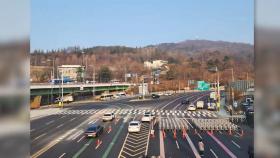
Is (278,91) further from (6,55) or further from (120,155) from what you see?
(120,155)

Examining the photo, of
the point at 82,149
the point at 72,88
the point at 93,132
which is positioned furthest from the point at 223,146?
the point at 72,88

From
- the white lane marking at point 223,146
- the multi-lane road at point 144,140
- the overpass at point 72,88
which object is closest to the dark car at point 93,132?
the multi-lane road at point 144,140

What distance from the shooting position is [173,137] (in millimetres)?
31016

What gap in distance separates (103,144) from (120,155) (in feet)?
15.7

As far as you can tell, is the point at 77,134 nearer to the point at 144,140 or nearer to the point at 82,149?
the point at 144,140

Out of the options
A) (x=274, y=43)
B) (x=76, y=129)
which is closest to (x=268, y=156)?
(x=274, y=43)

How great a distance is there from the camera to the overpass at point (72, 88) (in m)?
69.2

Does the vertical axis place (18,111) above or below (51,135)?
above

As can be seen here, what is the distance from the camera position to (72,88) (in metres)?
85.9

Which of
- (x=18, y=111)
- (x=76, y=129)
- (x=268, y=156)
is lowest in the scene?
(x=76, y=129)

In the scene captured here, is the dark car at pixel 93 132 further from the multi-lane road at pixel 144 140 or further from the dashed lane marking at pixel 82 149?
the dashed lane marking at pixel 82 149

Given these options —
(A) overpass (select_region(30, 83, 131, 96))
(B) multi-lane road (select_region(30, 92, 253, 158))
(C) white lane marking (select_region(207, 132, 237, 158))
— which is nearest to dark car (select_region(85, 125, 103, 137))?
(B) multi-lane road (select_region(30, 92, 253, 158))

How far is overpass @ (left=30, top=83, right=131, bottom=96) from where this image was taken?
69.2m

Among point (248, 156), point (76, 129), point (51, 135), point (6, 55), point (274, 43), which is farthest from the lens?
point (76, 129)
